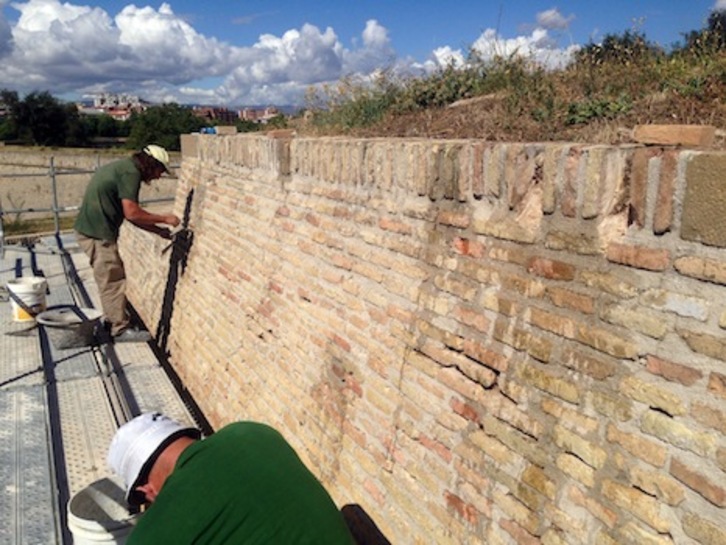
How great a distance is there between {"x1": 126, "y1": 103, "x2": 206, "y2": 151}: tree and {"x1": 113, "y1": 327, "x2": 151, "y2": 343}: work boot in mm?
31590

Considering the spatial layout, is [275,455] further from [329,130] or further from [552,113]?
[329,130]

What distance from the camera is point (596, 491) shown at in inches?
83.5

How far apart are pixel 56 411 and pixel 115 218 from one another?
2.19m

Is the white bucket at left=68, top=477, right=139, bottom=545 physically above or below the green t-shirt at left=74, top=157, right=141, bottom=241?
below

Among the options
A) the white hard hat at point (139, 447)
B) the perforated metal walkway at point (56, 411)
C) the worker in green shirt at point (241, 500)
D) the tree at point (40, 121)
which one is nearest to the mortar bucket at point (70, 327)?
the perforated metal walkway at point (56, 411)

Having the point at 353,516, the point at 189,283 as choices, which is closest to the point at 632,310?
the point at 353,516

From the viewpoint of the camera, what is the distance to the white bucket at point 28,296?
6590 millimetres

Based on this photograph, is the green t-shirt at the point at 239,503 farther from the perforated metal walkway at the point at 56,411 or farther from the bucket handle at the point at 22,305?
the bucket handle at the point at 22,305

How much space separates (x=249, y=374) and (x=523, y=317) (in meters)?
2.85

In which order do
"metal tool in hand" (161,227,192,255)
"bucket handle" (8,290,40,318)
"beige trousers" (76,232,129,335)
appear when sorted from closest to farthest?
"beige trousers" (76,232,129,335), "bucket handle" (8,290,40,318), "metal tool in hand" (161,227,192,255)

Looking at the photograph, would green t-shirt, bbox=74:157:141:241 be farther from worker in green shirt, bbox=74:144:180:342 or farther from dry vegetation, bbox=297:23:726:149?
dry vegetation, bbox=297:23:726:149

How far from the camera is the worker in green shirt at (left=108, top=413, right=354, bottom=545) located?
1.87 meters

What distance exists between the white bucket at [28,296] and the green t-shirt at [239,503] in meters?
5.35

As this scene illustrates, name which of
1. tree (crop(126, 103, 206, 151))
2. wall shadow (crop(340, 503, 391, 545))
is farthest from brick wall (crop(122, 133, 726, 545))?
tree (crop(126, 103, 206, 151))
